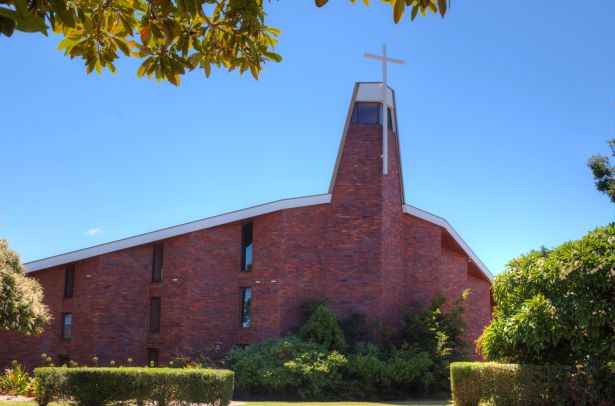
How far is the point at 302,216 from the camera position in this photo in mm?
23281

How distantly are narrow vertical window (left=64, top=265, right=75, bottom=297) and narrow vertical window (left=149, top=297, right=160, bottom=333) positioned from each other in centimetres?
315

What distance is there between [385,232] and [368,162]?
2.70 m

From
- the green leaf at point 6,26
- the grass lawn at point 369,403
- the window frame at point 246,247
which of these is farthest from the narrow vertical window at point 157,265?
the green leaf at point 6,26

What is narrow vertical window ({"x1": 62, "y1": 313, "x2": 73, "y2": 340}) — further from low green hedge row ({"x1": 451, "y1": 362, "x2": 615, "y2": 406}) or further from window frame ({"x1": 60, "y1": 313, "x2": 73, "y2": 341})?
low green hedge row ({"x1": 451, "y1": 362, "x2": 615, "y2": 406})

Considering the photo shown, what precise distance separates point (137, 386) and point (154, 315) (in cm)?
849

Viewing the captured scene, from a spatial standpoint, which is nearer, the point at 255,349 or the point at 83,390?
the point at 83,390

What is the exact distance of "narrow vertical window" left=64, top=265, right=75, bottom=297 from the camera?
23.8 metres

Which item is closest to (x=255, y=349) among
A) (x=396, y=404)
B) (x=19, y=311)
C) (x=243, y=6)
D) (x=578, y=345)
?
(x=396, y=404)

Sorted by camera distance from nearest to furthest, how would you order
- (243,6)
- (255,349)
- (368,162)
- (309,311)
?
(243,6) → (255,349) → (309,311) → (368,162)

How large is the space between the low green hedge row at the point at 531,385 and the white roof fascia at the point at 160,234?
1086cm

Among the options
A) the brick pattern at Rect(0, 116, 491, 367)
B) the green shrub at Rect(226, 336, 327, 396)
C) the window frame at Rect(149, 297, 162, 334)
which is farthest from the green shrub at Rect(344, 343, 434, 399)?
the window frame at Rect(149, 297, 162, 334)

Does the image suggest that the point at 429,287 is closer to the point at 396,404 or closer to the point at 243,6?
the point at 396,404

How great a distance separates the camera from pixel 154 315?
23.1 metres

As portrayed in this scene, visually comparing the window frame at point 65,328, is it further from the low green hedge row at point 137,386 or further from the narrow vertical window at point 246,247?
the low green hedge row at point 137,386
